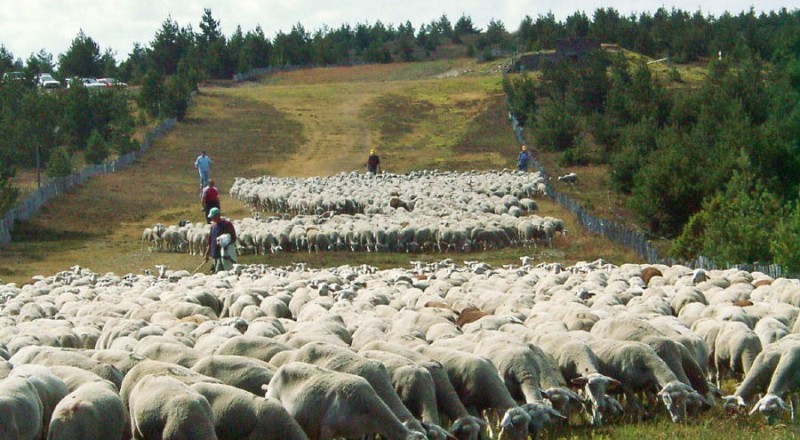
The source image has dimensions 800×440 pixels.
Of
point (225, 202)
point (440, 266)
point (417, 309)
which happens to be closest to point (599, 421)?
point (417, 309)

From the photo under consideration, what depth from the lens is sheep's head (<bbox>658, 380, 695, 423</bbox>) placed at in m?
12.8

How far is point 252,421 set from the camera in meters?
10.8

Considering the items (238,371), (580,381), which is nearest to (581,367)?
(580,381)

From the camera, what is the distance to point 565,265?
102 feet

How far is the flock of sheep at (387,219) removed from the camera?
116 feet

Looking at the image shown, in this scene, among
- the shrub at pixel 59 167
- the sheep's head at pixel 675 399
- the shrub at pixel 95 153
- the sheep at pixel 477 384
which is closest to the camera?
the sheep at pixel 477 384

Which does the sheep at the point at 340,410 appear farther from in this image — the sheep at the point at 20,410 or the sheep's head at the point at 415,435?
the sheep at the point at 20,410

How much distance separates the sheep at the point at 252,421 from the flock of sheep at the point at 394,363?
0.04ft

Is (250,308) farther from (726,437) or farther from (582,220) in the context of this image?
(582,220)

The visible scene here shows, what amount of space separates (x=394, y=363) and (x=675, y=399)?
9.98 ft

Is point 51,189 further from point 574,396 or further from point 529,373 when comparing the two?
point 574,396

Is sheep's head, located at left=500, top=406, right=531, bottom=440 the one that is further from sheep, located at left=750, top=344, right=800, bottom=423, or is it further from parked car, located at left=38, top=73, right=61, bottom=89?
parked car, located at left=38, top=73, right=61, bottom=89

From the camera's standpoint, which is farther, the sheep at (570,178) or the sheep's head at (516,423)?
the sheep at (570,178)

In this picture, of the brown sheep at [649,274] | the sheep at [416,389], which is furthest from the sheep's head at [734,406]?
the brown sheep at [649,274]
